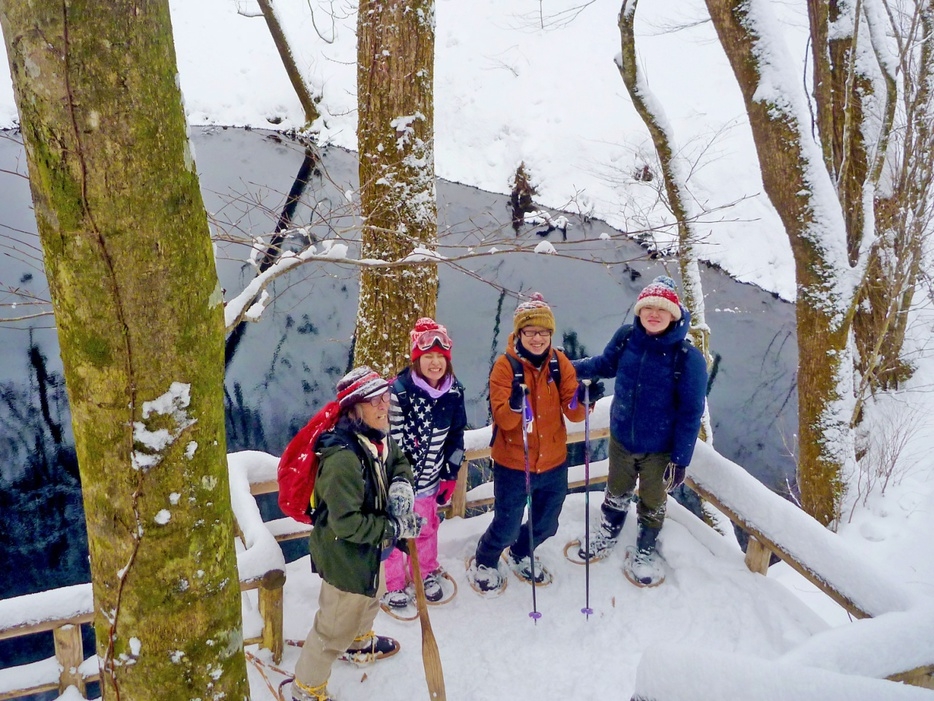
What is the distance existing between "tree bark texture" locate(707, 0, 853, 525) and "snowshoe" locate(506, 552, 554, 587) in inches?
128

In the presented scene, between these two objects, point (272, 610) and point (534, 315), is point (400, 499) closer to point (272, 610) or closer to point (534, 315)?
point (272, 610)

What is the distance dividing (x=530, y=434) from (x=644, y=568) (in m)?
1.13

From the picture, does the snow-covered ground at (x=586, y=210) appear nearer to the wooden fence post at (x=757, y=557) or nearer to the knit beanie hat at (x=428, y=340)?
the wooden fence post at (x=757, y=557)

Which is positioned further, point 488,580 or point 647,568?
point 647,568

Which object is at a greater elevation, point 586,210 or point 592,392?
point 586,210

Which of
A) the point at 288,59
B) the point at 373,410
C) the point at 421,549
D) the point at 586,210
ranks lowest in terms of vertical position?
the point at 421,549

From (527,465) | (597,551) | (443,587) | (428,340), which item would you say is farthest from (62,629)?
(597,551)

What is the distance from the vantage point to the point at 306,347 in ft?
35.2

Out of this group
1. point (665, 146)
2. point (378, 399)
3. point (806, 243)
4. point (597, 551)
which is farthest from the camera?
point (665, 146)

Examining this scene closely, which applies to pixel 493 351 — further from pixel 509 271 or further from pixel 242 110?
pixel 242 110

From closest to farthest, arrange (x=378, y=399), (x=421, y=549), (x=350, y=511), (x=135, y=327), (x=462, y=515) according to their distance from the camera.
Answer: (x=135, y=327)
(x=350, y=511)
(x=378, y=399)
(x=421, y=549)
(x=462, y=515)

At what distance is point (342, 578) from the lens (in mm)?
2580

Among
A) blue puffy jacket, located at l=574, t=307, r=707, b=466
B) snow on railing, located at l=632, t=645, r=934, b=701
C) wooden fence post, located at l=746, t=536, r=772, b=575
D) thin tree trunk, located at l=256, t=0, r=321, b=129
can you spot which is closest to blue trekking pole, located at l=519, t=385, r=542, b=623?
blue puffy jacket, located at l=574, t=307, r=707, b=466

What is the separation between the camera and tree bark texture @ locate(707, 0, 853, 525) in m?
4.79
